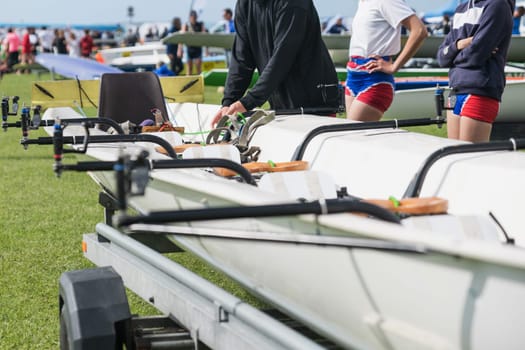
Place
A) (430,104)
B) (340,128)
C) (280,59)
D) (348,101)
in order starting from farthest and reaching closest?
(430,104), (348,101), (280,59), (340,128)

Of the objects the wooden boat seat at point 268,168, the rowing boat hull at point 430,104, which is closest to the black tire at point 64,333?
the wooden boat seat at point 268,168

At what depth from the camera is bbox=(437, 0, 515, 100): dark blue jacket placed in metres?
4.07

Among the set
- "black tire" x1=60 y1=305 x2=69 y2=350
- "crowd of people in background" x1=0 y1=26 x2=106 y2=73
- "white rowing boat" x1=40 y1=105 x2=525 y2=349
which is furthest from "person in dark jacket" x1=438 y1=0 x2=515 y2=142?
"crowd of people in background" x1=0 y1=26 x2=106 y2=73

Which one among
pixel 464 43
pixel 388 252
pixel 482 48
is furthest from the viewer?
pixel 464 43

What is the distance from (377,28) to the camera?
4.85m

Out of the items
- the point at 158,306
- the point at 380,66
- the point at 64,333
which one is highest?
the point at 380,66

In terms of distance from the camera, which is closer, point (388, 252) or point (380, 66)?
point (388, 252)

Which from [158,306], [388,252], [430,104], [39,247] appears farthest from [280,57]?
[430,104]

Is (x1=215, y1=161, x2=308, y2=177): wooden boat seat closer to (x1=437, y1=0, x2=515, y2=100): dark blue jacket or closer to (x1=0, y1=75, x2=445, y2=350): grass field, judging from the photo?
(x1=0, y1=75, x2=445, y2=350): grass field

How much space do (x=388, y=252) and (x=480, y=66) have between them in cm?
251

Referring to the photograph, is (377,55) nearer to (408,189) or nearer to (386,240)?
(408,189)

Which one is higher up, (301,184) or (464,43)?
(464,43)

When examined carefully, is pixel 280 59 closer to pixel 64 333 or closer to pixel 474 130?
pixel 474 130

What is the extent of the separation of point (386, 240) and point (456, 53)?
8.78 ft
